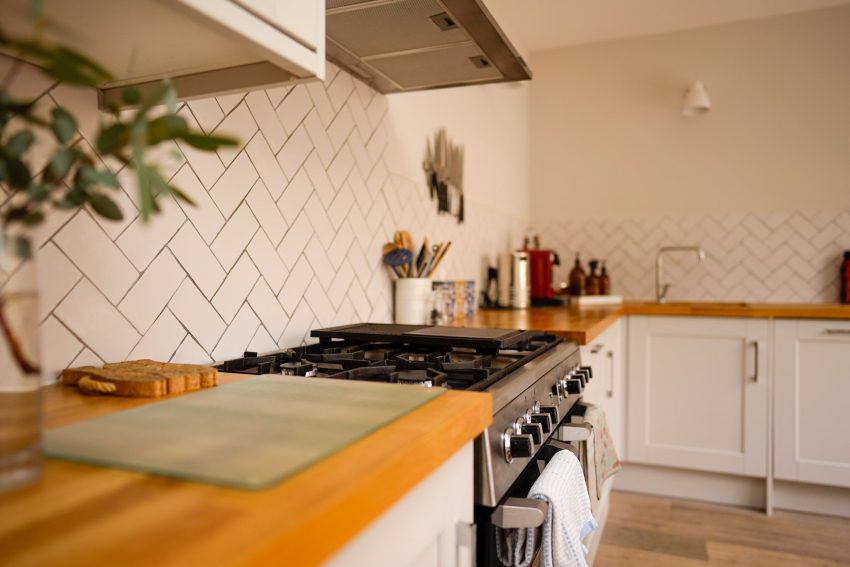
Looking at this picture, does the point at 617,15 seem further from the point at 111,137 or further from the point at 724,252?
the point at 111,137

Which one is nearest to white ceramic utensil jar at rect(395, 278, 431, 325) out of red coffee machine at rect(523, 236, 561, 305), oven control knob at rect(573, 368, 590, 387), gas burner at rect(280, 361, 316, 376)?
oven control knob at rect(573, 368, 590, 387)

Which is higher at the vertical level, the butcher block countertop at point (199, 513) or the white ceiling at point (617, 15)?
the white ceiling at point (617, 15)

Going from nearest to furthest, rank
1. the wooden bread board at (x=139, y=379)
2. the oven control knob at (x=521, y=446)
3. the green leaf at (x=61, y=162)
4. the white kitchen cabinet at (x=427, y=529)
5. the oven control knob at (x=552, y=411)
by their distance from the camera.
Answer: the green leaf at (x=61, y=162)
the white kitchen cabinet at (x=427, y=529)
the wooden bread board at (x=139, y=379)
the oven control knob at (x=521, y=446)
the oven control knob at (x=552, y=411)

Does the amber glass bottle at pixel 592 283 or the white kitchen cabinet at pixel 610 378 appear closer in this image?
the white kitchen cabinet at pixel 610 378

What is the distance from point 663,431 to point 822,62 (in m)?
2.11

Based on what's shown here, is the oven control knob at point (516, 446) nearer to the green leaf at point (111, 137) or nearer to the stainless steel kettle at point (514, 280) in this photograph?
the green leaf at point (111, 137)

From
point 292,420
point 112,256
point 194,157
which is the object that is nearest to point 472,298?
point 194,157

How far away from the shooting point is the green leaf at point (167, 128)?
465mm

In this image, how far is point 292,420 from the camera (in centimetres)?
65

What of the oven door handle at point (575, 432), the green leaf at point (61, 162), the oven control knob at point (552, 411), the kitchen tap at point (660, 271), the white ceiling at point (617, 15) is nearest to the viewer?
the green leaf at point (61, 162)

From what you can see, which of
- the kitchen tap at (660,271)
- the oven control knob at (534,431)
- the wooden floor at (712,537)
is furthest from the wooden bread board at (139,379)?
the kitchen tap at (660,271)

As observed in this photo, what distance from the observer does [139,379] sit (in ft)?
2.63

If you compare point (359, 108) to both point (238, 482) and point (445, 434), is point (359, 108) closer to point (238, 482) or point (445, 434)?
point (445, 434)

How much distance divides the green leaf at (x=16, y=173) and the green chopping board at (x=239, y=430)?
0.24 meters
